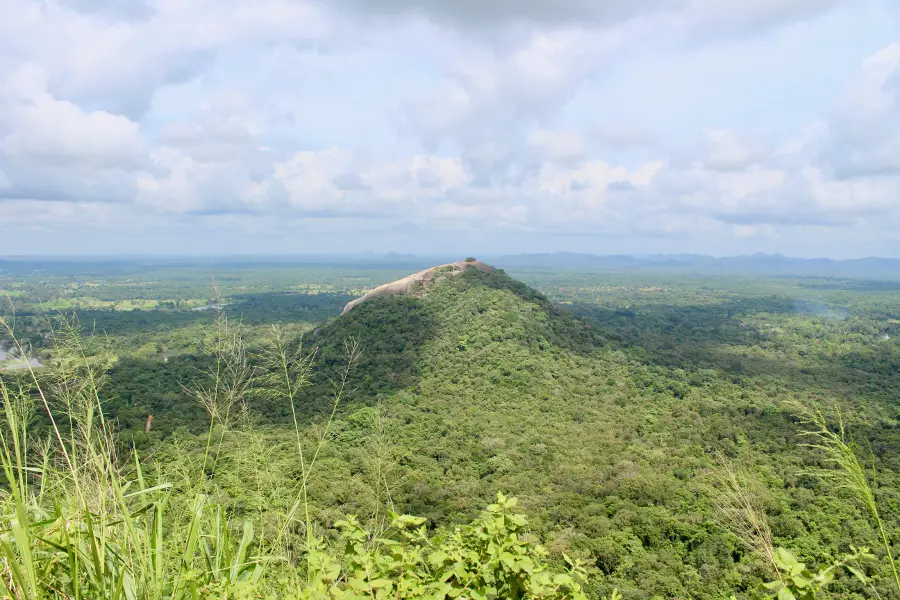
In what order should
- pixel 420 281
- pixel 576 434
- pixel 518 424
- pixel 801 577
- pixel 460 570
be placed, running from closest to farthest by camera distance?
pixel 801 577, pixel 460 570, pixel 576 434, pixel 518 424, pixel 420 281

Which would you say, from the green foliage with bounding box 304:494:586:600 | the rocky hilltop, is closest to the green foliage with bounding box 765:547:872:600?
the green foliage with bounding box 304:494:586:600

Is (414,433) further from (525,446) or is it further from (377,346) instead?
(377,346)

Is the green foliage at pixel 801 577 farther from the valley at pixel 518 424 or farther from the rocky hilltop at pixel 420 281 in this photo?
the rocky hilltop at pixel 420 281

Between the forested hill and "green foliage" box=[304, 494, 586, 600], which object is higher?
"green foliage" box=[304, 494, 586, 600]

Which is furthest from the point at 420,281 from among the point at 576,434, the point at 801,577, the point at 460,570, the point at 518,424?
the point at 801,577

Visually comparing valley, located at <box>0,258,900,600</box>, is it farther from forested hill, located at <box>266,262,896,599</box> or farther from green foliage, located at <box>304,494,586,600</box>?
green foliage, located at <box>304,494,586,600</box>

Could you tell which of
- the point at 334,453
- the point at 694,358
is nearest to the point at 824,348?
the point at 694,358

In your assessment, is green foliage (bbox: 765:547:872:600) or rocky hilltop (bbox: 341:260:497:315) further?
rocky hilltop (bbox: 341:260:497:315)

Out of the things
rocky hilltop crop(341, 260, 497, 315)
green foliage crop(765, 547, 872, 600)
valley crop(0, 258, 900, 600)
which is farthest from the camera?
rocky hilltop crop(341, 260, 497, 315)

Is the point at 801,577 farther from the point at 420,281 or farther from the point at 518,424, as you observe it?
the point at 420,281
